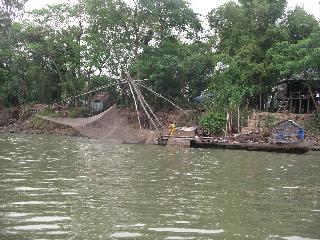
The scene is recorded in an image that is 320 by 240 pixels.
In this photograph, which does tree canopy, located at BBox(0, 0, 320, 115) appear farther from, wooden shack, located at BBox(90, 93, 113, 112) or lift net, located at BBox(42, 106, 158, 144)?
lift net, located at BBox(42, 106, 158, 144)

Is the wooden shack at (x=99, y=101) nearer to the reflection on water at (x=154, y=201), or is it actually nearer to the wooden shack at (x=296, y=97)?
the wooden shack at (x=296, y=97)

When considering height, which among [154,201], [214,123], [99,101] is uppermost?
[99,101]

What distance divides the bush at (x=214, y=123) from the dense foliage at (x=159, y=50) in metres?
1.02

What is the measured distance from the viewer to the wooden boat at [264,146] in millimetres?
18984

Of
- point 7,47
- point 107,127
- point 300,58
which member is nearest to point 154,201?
point 107,127

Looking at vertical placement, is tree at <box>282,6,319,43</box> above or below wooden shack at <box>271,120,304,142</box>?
above

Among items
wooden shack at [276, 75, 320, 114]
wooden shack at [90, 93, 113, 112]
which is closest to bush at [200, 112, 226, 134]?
wooden shack at [276, 75, 320, 114]

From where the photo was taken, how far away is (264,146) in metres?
19.8

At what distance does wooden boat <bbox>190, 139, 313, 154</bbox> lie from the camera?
62.3 feet

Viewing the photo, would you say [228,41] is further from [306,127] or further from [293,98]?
[306,127]

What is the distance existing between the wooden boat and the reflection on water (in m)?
6.22

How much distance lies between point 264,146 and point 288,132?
5.96 ft

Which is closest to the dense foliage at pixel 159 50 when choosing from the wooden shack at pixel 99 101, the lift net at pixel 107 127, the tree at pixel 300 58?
the tree at pixel 300 58

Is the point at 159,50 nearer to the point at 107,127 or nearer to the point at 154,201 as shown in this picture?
the point at 107,127
